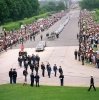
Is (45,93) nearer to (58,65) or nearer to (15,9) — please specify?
(58,65)

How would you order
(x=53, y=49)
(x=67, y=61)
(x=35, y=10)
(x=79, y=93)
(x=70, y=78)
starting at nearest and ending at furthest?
(x=79, y=93)
(x=70, y=78)
(x=67, y=61)
(x=53, y=49)
(x=35, y=10)

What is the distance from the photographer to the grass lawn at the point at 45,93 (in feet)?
75.5

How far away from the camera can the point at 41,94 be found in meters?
23.9

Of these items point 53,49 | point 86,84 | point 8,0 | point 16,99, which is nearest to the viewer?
point 16,99

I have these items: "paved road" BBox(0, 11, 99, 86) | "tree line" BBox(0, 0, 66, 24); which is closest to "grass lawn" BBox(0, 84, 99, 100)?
"paved road" BBox(0, 11, 99, 86)

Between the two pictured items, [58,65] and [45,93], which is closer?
[45,93]

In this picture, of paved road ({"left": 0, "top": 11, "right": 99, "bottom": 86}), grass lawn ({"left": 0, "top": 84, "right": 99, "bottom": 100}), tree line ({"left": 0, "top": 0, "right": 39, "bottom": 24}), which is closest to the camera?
grass lawn ({"left": 0, "top": 84, "right": 99, "bottom": 100})

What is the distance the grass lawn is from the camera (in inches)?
906

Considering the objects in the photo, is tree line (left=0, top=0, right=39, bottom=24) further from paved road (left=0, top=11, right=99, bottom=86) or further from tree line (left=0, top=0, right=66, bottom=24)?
paved road (left=0, top=11, right=99, bottom=86)

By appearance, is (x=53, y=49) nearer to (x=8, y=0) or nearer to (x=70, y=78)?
(x=70, y=78)

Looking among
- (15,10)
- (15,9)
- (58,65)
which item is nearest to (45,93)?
(58,65)

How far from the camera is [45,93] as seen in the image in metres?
24.2

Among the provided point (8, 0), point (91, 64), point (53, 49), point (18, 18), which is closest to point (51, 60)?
point (91, 64)

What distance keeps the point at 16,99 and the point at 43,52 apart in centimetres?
2557
